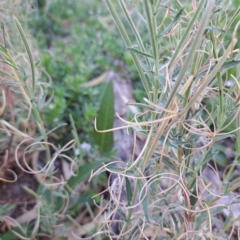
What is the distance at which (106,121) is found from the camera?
69cm

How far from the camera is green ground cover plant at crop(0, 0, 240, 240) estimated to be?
0.32 meters

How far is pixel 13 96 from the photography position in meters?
0.67

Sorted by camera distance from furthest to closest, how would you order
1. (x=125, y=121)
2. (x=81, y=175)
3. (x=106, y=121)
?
(x=106, y=121) < (x=81, y=175) < (x=125, y=121)

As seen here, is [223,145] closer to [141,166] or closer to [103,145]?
[103,145]

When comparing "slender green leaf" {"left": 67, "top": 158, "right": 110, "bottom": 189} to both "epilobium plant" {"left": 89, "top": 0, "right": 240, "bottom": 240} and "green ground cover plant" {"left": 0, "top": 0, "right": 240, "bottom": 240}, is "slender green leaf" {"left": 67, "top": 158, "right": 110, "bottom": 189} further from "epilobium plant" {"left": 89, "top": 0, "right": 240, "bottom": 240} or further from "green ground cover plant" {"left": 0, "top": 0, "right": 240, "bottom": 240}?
"epilobium plant" {"left": 89, "top": 0, "right": 240, "bottom": 240}

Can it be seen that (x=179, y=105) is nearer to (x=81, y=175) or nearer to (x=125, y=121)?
(x=125, y=121)

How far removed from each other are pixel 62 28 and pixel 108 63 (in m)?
0.40

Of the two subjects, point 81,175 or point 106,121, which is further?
point 106,121

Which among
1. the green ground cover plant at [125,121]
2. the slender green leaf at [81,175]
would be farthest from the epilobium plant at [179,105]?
the slender green leaf at [81,175]

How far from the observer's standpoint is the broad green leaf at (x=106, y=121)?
69 cm

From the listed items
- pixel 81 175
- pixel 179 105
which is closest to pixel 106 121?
pixel 81 175

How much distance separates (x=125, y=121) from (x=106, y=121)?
14.0 inches

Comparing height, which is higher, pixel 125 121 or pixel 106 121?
pixel 125 121

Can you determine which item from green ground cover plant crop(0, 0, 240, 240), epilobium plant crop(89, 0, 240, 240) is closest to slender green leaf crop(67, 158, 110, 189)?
green ground cover plant crop(0, 0, 240, 240)
